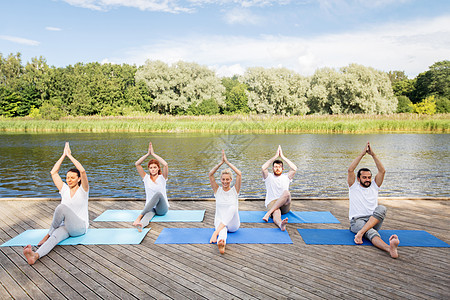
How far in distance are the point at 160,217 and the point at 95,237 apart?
1114 millimetres

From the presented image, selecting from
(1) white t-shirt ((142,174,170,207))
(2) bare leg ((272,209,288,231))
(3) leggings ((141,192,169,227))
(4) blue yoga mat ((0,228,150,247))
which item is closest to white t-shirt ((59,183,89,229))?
(4) blue yoga mat ((0,228,150,247))

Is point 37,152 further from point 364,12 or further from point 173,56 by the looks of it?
point 364,12

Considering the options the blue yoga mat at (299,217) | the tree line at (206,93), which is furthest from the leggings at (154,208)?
the tree line at (206,93)

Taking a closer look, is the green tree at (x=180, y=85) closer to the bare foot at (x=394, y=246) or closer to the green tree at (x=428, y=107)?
the green tree at (x=428, y=107)

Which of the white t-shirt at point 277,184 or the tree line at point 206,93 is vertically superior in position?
the tree line at point 206,93

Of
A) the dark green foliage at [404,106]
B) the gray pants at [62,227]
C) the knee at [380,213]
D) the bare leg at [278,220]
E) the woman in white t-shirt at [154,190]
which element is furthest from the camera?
the dark green foliage at [404,106]

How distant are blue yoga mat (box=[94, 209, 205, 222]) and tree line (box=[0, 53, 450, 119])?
1413 inches

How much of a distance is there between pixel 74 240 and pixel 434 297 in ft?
13.0

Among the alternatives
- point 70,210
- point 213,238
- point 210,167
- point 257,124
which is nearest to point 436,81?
point 257,124

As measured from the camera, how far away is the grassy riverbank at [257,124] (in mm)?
27922

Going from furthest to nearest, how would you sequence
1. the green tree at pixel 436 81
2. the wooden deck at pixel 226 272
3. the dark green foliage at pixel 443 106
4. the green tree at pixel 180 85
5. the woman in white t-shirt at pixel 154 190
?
1. the green tree at pixel 436 81
2. the green tree at pixel 180 85
3. the dark green foliage at pixel 443 106
4. the woman in white t-shirt at pixel 154 190
5. the wooden deck at pixel 226 272

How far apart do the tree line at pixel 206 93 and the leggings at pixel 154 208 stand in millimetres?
36172

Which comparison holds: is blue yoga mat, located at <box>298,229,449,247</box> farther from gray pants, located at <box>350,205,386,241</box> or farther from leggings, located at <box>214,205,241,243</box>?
leggings, located at <box>214,205,241,243</box>

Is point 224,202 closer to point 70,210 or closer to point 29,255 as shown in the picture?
point 70,210
